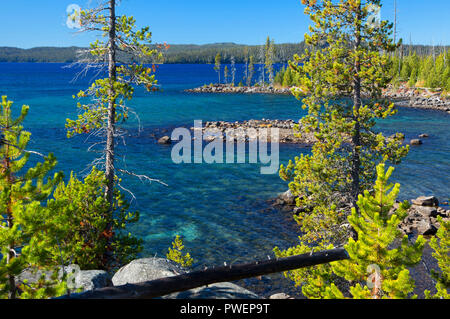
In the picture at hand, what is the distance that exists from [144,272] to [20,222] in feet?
14.8

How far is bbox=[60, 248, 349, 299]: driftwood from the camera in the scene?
6486 mm

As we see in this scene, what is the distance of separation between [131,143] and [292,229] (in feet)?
99.3

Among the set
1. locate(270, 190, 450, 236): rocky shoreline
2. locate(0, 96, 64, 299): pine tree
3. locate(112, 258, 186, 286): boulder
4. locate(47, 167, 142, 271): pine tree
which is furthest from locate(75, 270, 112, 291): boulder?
locate(270, 190, 450, 236): rocky shoreline

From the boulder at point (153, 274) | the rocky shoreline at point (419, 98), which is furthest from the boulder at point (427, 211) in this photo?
the rocky shoreline at point (419, 98)

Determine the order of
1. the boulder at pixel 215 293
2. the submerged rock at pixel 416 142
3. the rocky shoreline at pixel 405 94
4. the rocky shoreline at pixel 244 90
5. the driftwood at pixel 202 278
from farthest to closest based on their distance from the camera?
the rocky shoreline at pixel 244 90, the rocky shoreline at pixel 405 94, the submerged rock at pixel 416 142, the boulder at pixel 215 293, the driftwood at pixel 202 278

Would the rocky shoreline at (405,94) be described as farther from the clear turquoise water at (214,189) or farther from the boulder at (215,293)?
the boulder at (215,293)

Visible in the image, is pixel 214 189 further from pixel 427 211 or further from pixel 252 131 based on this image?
pixel 252 131

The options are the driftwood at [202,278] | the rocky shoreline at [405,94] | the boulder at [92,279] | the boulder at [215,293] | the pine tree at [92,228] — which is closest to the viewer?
the driftwood at [202,278]

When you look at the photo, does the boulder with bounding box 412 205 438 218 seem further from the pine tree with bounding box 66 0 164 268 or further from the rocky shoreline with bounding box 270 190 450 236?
the pine tree with bounding box 66 0 164 268

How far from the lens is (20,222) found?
295 inches

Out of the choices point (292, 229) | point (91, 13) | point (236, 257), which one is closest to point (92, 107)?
point (91, 13)

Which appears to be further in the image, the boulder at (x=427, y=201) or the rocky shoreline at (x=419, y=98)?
the rocky shoreline at (x=419, y=98)

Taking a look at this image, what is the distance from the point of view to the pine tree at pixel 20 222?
22.8 feet

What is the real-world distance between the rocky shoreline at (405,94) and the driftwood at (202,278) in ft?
198
